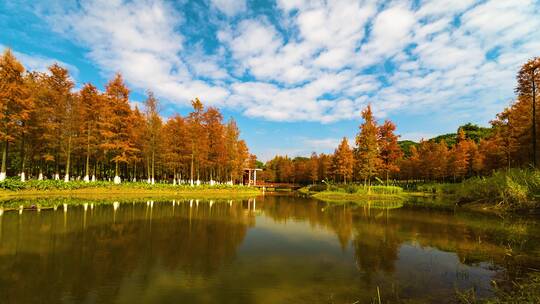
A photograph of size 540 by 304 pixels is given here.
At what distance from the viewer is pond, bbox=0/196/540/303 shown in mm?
5758

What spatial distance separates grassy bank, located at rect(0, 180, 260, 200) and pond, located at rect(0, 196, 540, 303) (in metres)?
12.5

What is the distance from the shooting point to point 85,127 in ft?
107

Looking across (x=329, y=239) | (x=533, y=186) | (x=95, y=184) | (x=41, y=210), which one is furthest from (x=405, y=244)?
(x=95, y=184)

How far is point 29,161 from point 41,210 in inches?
1105

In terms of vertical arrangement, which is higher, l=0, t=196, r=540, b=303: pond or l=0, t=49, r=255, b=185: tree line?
l=0, t=49, r=255, b=185: tree line

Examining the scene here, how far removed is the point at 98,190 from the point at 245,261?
85.5 ft

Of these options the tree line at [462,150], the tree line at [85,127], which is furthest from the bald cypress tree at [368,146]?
the tree line at [85,127]

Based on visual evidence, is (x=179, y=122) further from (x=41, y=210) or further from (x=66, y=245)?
(x=66, y=245)

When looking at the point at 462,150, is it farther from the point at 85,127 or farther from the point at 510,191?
the point at 85,127

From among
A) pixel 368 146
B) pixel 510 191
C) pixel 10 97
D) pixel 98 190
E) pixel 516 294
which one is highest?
pixel 10 97

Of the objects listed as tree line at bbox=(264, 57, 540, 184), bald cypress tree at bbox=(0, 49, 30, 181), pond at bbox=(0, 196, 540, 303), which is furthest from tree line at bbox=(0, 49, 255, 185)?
tree line at bbox=(264, 57, 540, 184)

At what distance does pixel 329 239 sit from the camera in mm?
11883

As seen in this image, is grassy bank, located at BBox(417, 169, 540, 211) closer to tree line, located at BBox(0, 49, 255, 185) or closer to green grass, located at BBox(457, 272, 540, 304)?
green grass, located at BBox(457, 272, 540, 304)

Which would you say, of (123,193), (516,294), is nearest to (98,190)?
(123,193)
